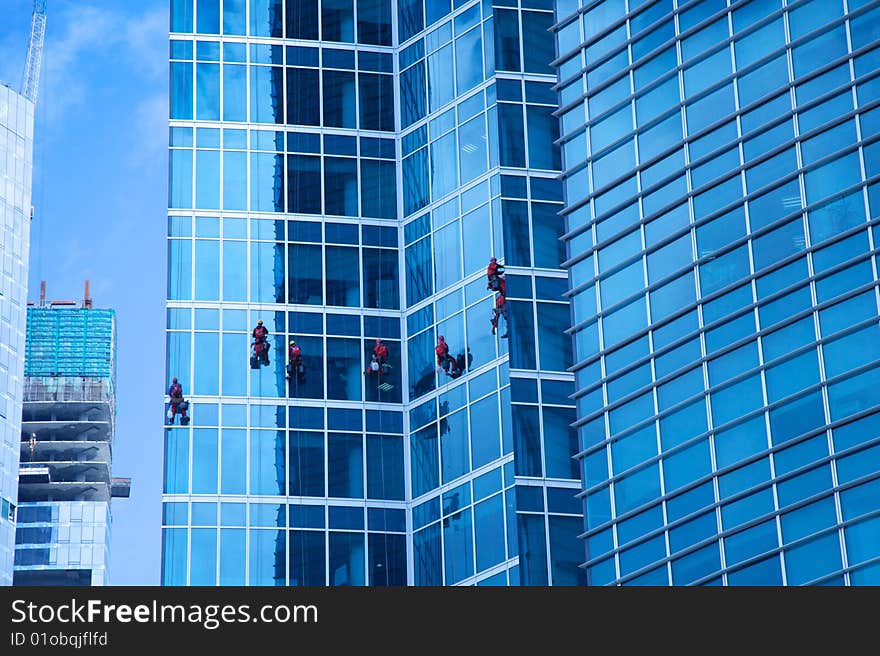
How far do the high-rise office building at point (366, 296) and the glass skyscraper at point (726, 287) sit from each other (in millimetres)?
7254

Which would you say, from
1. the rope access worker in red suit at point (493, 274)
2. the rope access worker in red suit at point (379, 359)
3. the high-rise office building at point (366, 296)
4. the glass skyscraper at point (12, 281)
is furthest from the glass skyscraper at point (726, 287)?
the glass skyscraper at point (12, 281)

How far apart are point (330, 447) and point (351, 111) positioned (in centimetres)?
1836

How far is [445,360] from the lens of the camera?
8400 centimetres

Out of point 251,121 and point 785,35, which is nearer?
point 785,35

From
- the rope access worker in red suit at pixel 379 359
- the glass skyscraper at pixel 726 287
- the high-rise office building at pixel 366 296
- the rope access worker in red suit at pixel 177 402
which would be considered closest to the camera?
the glass skyscraper at pixel 726 287

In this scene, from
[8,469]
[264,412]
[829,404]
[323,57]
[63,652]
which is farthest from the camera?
[8,469]

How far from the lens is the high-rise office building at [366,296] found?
82438mm

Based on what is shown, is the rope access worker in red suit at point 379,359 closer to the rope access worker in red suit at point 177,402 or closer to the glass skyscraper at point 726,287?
the rope access worker in red suit at point 177,402

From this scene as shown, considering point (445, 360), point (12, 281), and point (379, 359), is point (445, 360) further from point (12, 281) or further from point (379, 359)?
point (12, 281)

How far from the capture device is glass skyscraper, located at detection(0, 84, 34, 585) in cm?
15400

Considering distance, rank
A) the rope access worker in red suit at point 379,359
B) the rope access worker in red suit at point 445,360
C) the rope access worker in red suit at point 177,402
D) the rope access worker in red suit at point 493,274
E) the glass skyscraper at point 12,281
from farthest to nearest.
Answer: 1. the glass skyscraper at point 12,281
2. the rope access worker in red suit at point 379,359
3. the rope access worker in red suit at point 177,402
4. the rope access worker in red suit at point 445,360
5. the rope access worker in red suit at point 493,274

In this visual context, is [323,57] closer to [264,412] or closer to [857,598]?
[264,412]

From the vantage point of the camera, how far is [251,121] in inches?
3644

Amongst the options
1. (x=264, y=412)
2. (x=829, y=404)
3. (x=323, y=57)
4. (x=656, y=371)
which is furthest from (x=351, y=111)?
(x=829, y=404)
